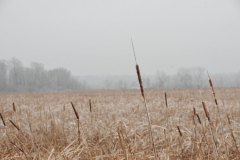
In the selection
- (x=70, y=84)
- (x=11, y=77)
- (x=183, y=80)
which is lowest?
(x=183, y=80)

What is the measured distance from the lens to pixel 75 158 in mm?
1812

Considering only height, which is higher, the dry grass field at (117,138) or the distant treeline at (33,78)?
the distant treeline at (33,78)

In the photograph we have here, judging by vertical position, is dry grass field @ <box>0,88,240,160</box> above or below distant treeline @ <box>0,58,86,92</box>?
below

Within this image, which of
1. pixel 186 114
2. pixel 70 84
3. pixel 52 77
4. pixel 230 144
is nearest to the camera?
pixel 230 144

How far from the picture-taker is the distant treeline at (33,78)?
321ft

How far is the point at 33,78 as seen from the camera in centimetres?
11312

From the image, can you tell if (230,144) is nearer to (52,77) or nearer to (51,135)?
(51,135)

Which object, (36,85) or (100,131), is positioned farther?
(36,85)

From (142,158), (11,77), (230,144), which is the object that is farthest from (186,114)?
(11,77)

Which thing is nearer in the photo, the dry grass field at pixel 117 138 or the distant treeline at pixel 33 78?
the dry grass field at pixel 117 138

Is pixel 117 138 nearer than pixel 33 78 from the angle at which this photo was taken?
Yes

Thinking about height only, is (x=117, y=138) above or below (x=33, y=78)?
below

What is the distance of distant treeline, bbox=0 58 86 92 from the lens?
97812 millimetres

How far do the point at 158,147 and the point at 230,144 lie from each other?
41.5 inches
